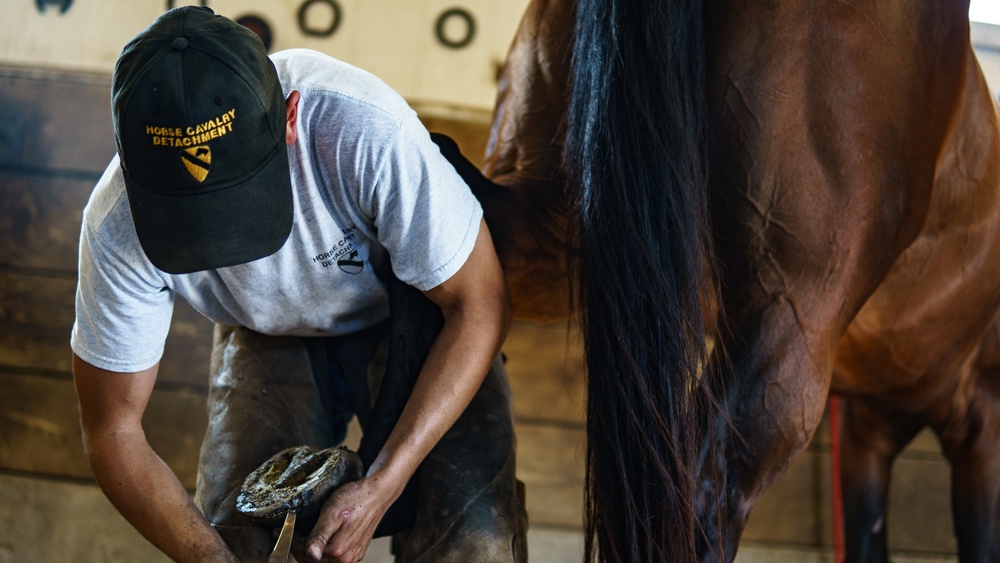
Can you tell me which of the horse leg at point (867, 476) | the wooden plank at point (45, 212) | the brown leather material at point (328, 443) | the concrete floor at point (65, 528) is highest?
the brown leather material at point (328, 443)

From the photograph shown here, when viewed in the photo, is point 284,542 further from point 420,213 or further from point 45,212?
point 45,212

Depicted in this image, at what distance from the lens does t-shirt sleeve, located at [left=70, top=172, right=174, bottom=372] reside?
935 mm

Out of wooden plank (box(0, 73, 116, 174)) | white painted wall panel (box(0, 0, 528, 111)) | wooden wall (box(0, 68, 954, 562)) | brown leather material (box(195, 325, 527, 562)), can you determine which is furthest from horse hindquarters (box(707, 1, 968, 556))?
wooden plank (box(0, 73, 116, 174))

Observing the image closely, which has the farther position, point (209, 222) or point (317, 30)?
point (317, 30)

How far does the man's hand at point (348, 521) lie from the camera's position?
0.89 m

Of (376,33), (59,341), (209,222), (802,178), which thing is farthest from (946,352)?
(59,341)

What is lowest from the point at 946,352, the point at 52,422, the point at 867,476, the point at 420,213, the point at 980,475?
the point at 52,422

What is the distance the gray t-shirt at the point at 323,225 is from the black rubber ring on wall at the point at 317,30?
1.15 m

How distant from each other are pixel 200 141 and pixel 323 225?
0.70 ft

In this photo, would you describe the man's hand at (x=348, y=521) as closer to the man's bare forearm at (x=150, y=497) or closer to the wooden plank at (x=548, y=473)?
the man's bare forearm at (x=150, y=497)

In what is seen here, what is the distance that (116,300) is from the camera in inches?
38.2

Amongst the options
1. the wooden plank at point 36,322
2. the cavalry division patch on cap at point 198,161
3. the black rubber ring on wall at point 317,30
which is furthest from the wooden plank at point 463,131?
the cavalry division patch on cap at point 198,161

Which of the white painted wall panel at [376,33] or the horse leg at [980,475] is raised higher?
the white painted wall panel at [376,33]

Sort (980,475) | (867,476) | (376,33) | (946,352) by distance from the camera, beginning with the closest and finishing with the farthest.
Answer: (946,352) → (980,475) → (867,476) → (376,33)
